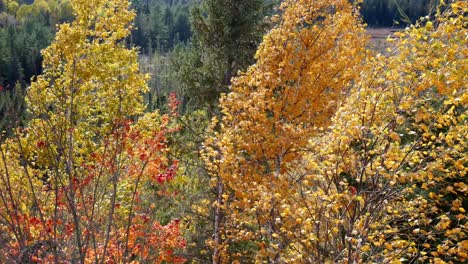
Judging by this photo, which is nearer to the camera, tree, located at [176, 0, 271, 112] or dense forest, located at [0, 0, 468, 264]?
dense forest, located at [0, 0, 468, 264]

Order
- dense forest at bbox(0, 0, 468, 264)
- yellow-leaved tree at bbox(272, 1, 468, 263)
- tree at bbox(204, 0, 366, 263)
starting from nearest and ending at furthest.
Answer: yellow-leaved tree at bbox(272, 1, 468, 263)
dense forest at bbox(0, 0, 468, 264)
tree at bbox(204, 0, 366, 263)

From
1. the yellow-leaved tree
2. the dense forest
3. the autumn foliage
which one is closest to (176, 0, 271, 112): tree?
the dense forest

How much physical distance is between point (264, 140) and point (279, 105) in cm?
57

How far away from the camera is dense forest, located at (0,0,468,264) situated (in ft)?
11.5

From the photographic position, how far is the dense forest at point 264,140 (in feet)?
11.5

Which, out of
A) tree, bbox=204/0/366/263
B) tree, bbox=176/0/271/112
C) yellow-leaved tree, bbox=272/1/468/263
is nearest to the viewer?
yellow-leaved tree, bbox=272/1/468/263

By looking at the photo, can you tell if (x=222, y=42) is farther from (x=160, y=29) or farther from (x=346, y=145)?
(x=160, y=29)

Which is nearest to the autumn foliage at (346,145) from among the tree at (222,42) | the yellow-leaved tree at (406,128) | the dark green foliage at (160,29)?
the yellow-leaved tree at (406,128)

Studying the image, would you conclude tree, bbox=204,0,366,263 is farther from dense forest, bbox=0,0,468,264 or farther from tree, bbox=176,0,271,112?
tree, bbox=176,0,271,112

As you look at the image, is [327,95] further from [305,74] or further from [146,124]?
[146,124]

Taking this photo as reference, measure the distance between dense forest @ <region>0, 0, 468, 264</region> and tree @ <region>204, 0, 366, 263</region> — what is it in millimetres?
29

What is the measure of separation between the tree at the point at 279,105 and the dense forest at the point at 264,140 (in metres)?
0.03

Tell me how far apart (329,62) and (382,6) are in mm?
109260

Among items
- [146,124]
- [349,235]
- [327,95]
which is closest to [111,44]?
[146,124]
